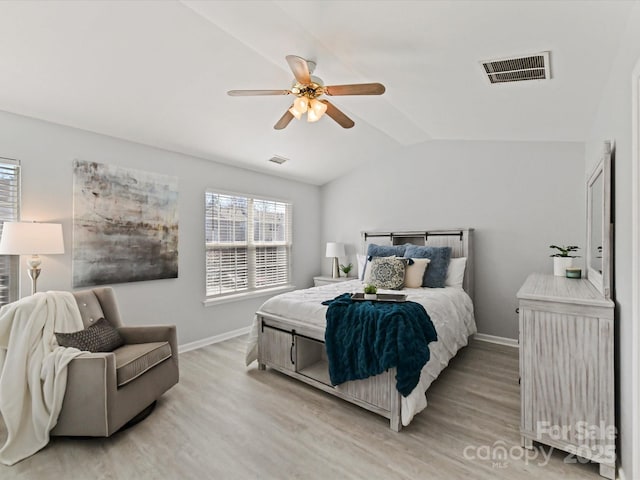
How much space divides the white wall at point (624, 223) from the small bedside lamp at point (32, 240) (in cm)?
384

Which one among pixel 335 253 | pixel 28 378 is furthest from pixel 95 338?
pixel 335 253

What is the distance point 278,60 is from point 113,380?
2.69 m

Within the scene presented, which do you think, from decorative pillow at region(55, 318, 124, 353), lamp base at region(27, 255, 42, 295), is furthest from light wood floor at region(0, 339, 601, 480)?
lamp base at region(27, 255, 42, 295)

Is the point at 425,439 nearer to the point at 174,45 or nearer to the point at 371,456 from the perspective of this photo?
the point at 371,456

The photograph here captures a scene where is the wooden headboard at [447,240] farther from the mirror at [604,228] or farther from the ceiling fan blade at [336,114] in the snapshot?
the ceiling fan blade at [336,114]

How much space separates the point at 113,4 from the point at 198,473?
289cm

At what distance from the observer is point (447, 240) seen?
441 cm

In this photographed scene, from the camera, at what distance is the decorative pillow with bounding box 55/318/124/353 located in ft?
7.57

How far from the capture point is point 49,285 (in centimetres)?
291

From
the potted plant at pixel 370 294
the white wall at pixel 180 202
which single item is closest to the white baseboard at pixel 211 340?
the white wall at pixel 180 202

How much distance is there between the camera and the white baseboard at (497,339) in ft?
13.2

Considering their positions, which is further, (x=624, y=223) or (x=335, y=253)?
(x=335, y=253)

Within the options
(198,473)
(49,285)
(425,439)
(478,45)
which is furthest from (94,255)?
(478,45)

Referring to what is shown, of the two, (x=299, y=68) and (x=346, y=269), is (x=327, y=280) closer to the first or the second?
(x=346, y=269)
